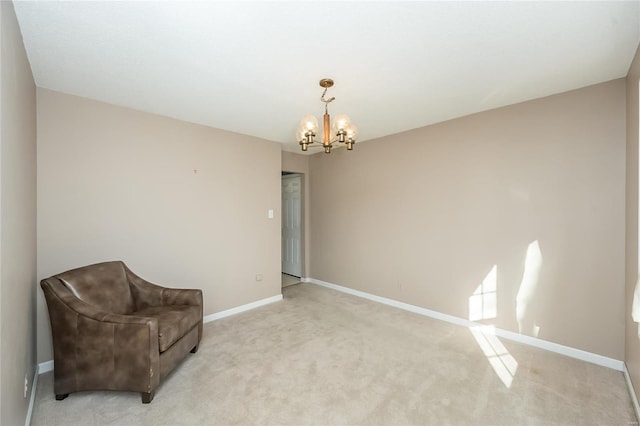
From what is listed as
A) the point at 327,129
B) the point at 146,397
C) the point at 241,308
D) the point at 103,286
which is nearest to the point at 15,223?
the point at 103,286

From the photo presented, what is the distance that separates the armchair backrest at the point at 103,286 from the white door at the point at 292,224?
Answer: 3245mm

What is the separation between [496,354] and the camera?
106 inches

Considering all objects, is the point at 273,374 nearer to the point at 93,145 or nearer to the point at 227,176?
the point at 227,176

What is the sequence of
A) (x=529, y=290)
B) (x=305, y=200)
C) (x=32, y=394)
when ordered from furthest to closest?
(x=305, y=200)
(x=529, y=290)
(x=32, y=394)

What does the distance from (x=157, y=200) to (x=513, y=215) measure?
396 centimetres

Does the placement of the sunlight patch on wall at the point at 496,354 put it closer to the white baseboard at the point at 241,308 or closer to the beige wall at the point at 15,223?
the white baseboard at the point at 241,308

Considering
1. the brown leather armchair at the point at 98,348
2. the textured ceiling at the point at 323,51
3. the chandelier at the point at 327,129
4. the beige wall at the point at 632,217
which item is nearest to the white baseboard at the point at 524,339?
the beige wall at the point at 632,217

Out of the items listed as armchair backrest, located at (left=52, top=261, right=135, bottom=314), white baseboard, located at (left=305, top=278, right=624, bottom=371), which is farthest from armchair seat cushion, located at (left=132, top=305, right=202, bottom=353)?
white baseboard, located at (left=305, top=278, right=624, bottom=371)

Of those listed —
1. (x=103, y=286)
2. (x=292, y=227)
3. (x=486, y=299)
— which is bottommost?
(x=486, y=299)

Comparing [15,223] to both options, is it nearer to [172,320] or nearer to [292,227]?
[172,320]

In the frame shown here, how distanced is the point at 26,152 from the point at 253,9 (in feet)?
6.44

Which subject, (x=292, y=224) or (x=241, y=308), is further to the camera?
(x=292, y=224)

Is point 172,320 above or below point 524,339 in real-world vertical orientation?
above

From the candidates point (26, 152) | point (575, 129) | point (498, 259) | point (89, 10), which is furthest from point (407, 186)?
point (26, 152)
